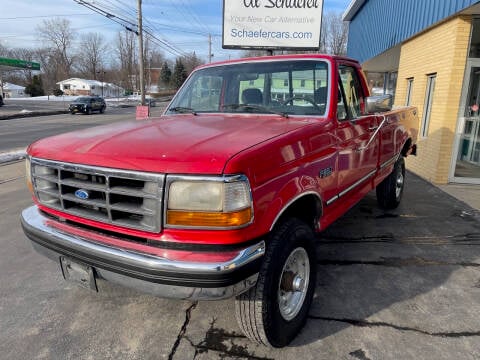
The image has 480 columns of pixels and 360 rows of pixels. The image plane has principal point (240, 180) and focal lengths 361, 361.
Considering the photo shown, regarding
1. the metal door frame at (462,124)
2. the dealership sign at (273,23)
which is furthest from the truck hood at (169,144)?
the dealership sign at (273,23)

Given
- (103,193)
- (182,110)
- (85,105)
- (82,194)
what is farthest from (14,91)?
(103,193)

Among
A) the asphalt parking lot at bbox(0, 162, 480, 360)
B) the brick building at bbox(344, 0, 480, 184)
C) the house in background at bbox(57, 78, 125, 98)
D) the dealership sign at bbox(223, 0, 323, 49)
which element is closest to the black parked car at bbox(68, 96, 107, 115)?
the dealership sign at bbox(223, 0, 323, 49)

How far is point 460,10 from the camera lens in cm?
607

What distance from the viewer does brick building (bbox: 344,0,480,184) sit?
261 inches

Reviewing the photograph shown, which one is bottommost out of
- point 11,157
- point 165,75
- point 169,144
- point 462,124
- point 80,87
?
point 11,157

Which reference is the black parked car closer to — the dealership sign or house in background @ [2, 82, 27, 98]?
the dealership sign

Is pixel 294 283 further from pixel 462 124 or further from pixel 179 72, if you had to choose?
pixel 179 72

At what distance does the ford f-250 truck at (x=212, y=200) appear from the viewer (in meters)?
1.95

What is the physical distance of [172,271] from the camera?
6.35 ft

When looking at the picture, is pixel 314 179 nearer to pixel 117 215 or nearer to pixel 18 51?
pixel 117 215

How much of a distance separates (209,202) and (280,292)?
38.3 inches

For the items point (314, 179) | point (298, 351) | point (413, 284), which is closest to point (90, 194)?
point (314, 179)

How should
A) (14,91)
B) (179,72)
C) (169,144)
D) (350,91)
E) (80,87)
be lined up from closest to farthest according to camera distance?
(169,144)
(350,91)
(14,91)
(80,87)
(179,72)

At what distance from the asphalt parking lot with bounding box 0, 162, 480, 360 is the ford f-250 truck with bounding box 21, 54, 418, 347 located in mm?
344
